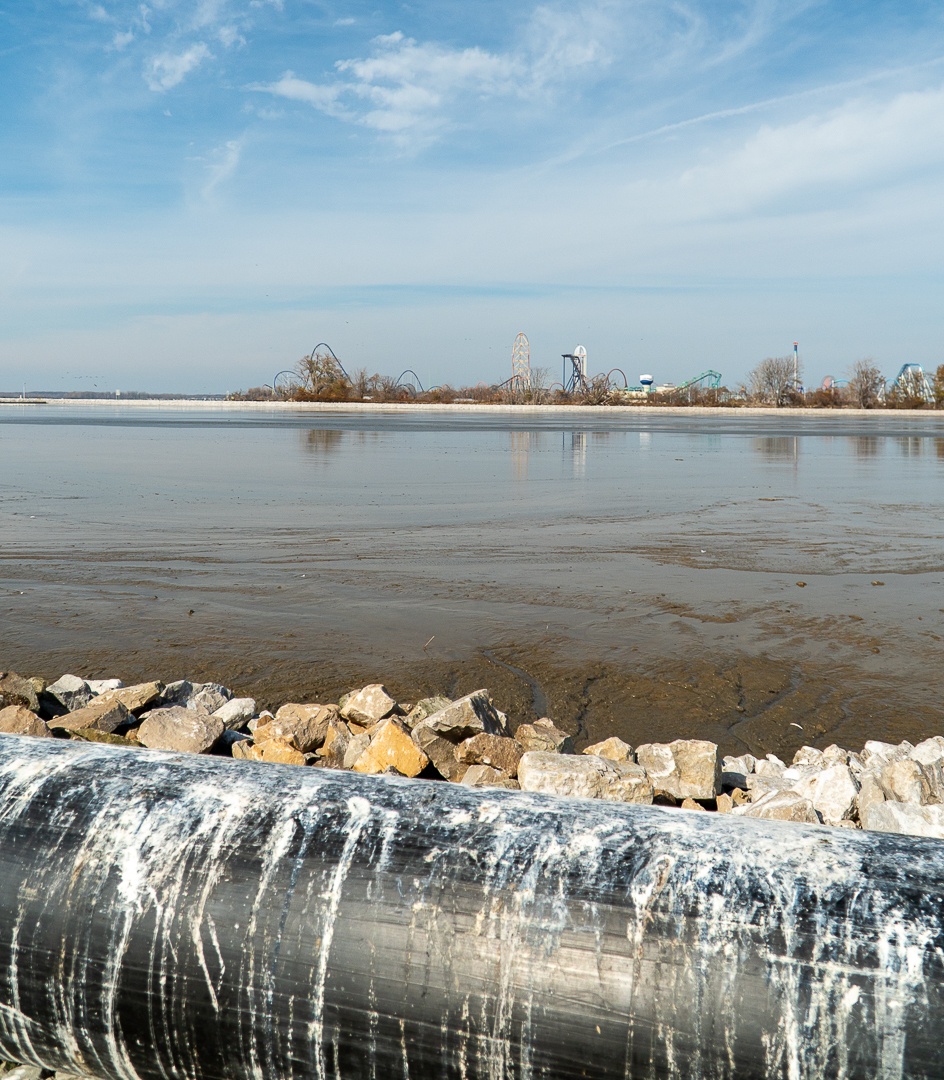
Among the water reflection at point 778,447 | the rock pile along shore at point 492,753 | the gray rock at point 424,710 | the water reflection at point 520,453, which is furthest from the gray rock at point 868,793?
the water reflection at point 778,447

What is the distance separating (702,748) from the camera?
3404 mm

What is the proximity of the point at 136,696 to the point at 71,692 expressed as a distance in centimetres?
41

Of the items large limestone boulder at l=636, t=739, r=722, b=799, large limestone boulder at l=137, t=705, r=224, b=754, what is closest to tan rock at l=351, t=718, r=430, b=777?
large limestone boulder at l=137, t=705, r=224, b=754

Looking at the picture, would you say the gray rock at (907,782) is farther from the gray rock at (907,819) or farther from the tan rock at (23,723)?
the tan rock at (23,723)

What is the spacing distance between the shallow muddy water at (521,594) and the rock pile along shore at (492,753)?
1.79ft

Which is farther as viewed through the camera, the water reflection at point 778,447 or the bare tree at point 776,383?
the bare tree at point 776,383

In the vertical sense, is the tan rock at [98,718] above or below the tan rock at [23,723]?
below

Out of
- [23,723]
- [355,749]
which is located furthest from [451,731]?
[23,723]

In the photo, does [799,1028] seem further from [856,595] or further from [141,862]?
[856,595]

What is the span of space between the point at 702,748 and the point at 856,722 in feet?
4.65

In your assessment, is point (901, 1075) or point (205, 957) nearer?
point (901, 1075)

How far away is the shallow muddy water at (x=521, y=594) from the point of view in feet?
15.7

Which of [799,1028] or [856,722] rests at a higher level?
[799,1028]

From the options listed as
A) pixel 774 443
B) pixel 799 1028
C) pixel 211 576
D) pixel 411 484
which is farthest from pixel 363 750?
pixel 774 443
